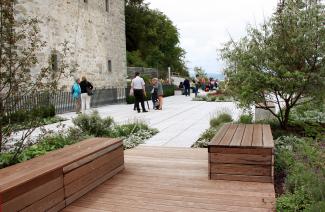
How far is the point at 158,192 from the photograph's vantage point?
452 cm

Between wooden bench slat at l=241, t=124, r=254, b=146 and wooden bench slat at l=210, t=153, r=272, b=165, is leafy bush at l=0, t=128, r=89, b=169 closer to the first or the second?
wooden bench slat at l=210, t=153, r=272, b=165

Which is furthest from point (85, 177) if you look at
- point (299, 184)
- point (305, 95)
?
point (305, 95)

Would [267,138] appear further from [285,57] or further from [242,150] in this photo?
[285,57]

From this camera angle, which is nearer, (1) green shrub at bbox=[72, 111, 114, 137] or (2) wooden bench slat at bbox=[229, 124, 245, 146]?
(2) wooden bench slat at bbox=[229, 124, 245, 146]

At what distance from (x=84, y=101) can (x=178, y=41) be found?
36169 mm

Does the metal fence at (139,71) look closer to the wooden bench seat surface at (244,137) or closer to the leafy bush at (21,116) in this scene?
the wooden bench seat surface at (244,137)

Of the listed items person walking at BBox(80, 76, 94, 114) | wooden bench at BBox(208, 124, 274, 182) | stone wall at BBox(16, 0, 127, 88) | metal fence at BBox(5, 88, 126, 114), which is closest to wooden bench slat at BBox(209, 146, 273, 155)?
wooden bench at BBox(208, 124, 274, 182)

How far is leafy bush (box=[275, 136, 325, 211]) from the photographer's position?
3.60 m

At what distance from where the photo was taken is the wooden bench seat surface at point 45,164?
3447 millimetres

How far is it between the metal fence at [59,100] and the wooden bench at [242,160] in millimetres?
2639

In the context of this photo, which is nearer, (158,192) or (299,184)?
(299,184)

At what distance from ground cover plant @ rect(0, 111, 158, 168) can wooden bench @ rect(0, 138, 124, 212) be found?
1.48 meters

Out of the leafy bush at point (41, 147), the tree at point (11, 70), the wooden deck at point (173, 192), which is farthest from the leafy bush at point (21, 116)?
the wooden deck at point (173, 192)

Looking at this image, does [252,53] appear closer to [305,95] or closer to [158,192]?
[305,95]
